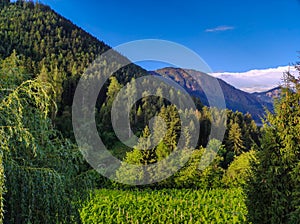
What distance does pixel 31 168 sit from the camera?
13.4 feet

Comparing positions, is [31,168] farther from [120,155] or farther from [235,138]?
[235,138]

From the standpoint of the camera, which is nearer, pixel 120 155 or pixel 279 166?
pixel 279 166

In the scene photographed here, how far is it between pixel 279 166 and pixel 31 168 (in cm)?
497

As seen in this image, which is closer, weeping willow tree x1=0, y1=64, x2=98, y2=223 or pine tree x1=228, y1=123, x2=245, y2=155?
weeping willow tree x1=0, y1=64, x2=98, y2=223

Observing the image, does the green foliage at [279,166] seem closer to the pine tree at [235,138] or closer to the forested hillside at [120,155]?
the forested hillside at [120,155]

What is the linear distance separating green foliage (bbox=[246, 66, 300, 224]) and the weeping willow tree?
159 inches

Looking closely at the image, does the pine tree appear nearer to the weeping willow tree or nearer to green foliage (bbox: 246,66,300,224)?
green foliage (bbox: 246,66,300,224)

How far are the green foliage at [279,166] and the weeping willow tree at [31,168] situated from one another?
4038mm

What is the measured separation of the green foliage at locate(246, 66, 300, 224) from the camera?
6481 millimetres

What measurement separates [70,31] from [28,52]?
104 feet

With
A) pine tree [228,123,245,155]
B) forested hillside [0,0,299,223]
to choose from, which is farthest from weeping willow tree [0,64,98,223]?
pine tree [228,123,245,155]

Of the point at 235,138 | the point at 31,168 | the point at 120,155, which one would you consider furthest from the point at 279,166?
the point at 235,138

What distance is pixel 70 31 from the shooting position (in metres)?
99.6

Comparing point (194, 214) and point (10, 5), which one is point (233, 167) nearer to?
point (194, 214)
